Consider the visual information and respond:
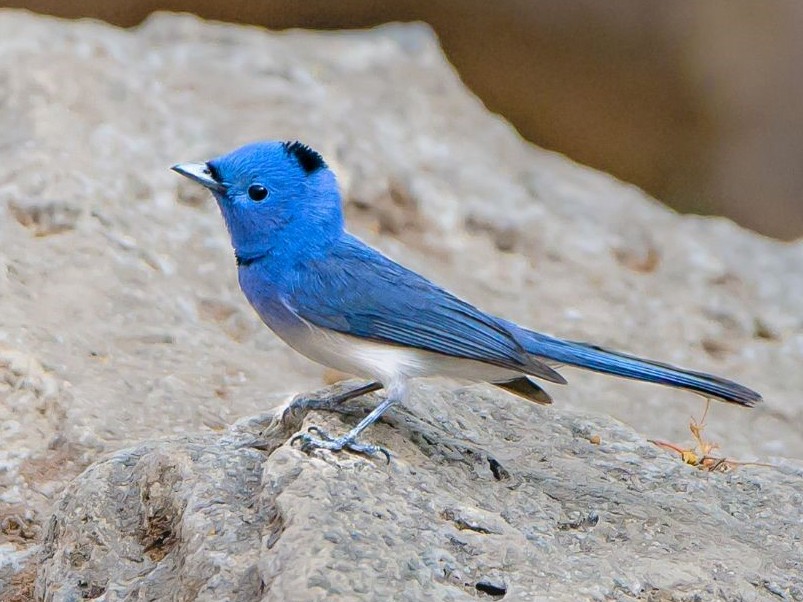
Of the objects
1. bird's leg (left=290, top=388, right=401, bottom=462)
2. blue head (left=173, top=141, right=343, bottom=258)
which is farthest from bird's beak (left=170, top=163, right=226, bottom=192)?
bird's leg (left=290, top=388, right=401, bottom=462)

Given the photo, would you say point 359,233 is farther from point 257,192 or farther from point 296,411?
point 296,411

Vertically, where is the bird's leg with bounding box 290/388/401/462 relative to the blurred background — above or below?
below

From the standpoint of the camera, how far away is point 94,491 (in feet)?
11.4

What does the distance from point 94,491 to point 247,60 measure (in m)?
3.81

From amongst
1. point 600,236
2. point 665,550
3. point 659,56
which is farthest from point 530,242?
point 659,56

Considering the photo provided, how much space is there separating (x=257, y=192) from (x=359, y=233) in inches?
74.2

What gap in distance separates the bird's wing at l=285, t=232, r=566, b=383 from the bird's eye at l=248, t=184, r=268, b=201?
0.89 ft

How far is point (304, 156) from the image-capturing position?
13.6 ft

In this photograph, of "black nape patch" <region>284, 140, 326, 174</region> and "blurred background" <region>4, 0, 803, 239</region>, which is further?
"blurred background" <region>4, 0, 803, 239</region>

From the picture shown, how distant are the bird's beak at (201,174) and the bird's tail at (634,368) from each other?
110cm

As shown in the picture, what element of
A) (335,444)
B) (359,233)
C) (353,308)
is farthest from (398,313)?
(359,233)

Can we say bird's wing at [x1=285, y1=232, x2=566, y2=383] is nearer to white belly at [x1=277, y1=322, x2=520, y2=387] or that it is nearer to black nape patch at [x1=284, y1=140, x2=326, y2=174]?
white belly at [x1=277, y1=322, x2=520, y2=387]

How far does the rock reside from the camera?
2939 millimetres

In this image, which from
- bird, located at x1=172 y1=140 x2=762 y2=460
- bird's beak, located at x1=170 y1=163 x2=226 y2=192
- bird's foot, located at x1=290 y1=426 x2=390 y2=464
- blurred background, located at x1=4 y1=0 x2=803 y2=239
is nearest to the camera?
bird's foot, located at x1=290 y1=426 x2=390 y2=464
